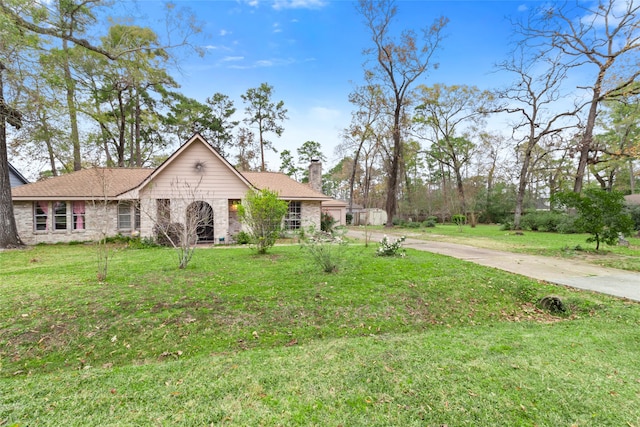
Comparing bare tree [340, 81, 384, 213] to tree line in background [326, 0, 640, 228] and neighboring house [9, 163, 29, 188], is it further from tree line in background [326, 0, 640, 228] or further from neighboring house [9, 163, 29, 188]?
neighboring house [9, 163, 29, 188]

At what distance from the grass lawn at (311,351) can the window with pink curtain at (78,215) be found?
28.4 ft

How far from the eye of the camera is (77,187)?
1388 centimetres

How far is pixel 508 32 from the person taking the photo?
53.0 feet

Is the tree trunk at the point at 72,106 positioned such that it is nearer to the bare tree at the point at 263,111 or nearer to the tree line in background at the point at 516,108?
the bare tree at the point at 263,111

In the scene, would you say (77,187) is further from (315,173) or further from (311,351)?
(311,351)

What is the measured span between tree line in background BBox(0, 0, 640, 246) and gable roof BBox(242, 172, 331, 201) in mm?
7368

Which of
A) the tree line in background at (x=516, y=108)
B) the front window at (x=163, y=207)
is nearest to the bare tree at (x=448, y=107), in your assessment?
the tree line in background at (x=516, y=108)

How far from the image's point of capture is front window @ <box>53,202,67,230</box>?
1354 cm

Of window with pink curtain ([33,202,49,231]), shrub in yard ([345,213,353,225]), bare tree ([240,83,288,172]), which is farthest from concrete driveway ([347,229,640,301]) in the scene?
bare tree ([240,83,288,172])

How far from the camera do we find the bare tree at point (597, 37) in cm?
1316

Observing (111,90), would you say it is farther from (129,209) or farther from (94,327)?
(94,327)

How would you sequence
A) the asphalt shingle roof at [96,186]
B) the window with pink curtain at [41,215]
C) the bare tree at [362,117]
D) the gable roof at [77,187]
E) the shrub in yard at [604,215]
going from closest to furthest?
the shrub in yard at [604,215] → the gable roof at [77,187] → the asphalt shingle roof at [96,186] → the window with pink curtain at [41,215] → the bare tree at [362,117]

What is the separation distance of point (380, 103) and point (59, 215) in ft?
77.5

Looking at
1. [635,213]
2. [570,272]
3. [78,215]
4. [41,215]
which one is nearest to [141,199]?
[78,215]
